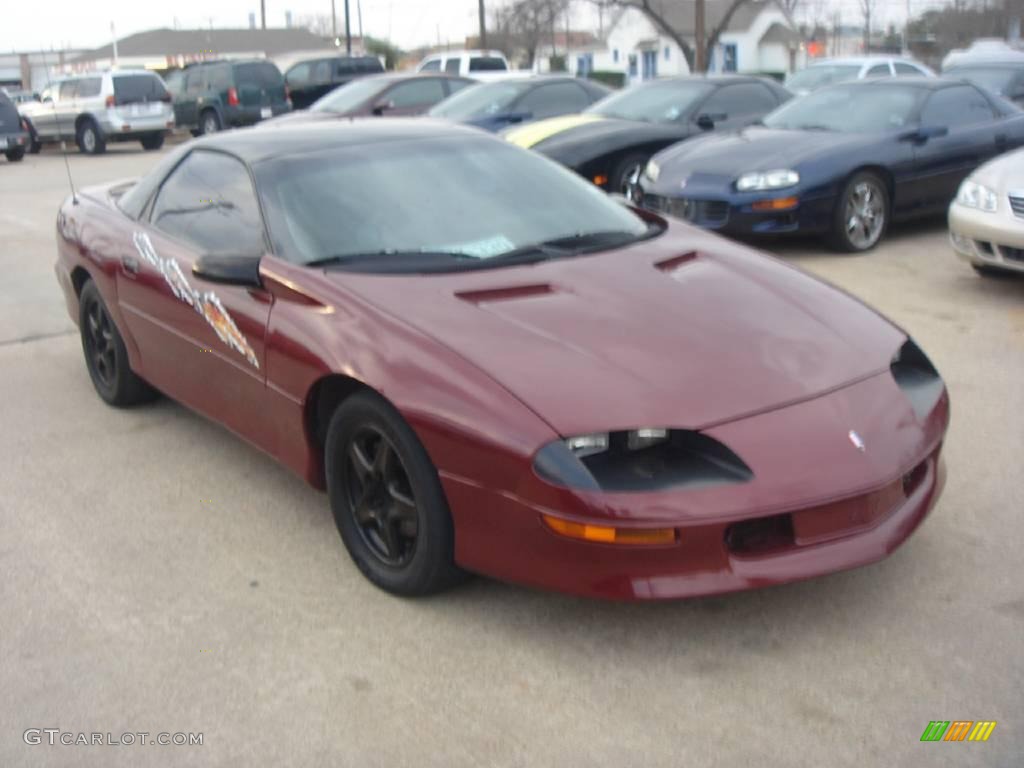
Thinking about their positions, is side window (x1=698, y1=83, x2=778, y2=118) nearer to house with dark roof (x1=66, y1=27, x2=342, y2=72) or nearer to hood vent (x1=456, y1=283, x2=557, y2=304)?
hood vent (x1=456, y1=283, x2=557, y2=304)

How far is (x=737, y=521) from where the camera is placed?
290cm

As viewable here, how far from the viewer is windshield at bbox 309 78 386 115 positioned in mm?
15312

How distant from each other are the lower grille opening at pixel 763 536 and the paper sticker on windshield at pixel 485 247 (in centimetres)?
143


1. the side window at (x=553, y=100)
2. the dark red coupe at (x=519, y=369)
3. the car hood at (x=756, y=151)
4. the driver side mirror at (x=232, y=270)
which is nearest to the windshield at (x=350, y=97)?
the side window at (x=553, y=100)

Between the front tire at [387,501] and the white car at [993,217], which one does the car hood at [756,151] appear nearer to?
the white car at [993,217]

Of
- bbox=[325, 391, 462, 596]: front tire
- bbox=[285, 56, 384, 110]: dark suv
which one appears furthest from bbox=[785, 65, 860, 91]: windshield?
bbox=[325, 391, 462, 596]: front tire

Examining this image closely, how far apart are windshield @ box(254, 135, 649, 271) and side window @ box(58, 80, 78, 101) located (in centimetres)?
→ 2028

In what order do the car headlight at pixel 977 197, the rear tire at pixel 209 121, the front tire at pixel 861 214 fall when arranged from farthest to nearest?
the rear tire at pixel 209 121 < the front tire at pixel 861 214 < the car headlight at pixel 977 197

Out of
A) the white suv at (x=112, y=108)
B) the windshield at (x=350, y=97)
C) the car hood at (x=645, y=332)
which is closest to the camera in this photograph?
the car hood at (x=645, y=332)

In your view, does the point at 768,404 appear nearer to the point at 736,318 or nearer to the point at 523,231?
the point at 736,318

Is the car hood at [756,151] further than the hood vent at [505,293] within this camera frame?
Yes

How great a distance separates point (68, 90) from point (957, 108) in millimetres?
18561

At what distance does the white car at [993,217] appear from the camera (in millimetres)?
6801

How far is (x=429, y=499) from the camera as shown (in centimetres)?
317
